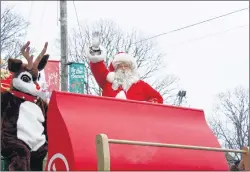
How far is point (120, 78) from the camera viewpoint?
455cm

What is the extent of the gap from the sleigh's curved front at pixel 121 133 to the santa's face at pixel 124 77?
1.07 meters

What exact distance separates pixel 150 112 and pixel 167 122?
0.17 meters

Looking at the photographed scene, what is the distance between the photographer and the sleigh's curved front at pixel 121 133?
9.23 ft

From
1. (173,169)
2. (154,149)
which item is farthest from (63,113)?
(173,169)

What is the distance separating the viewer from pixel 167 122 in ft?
11.2

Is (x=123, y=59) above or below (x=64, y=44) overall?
below

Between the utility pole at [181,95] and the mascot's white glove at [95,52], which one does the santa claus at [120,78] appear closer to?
the mascot's white glove at [95,52]

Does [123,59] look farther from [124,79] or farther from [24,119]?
[24,119]

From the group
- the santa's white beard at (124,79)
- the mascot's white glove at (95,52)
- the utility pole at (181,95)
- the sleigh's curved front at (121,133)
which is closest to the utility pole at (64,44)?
the mascot's white glove at (95,52)

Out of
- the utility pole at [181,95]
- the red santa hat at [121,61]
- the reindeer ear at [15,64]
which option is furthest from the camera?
the utility pole at [181,95]

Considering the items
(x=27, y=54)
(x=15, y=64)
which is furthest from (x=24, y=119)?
(x=27, y=54)

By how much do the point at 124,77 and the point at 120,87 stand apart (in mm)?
130

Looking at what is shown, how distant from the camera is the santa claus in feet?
14.8

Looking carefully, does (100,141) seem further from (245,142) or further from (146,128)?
(245,142)
